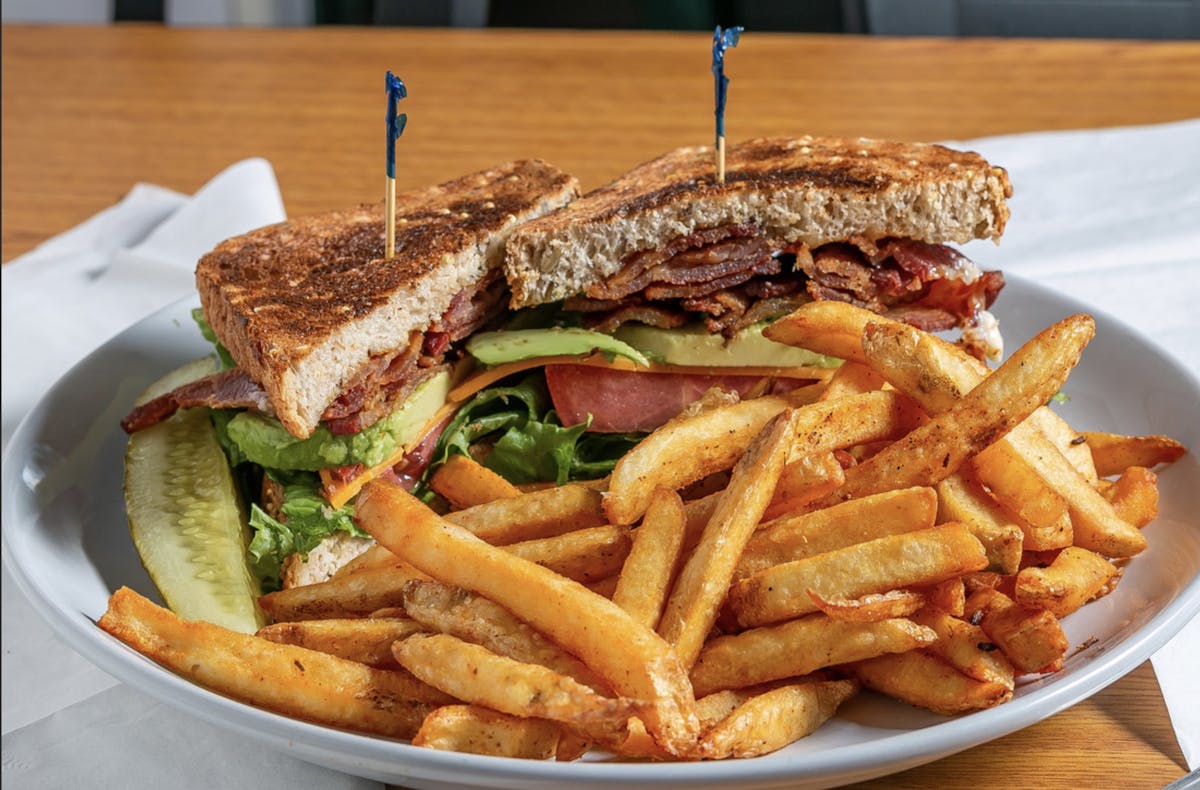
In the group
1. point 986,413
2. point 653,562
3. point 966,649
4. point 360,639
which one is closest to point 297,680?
point 360,639

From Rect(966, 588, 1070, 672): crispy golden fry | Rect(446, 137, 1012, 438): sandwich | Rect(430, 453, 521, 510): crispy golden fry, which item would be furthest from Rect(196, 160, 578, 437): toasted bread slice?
Rect(966, 588, 1070, 672): crispy golden fry

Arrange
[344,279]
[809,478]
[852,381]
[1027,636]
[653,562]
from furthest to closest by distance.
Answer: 1. [344,279]
2. [852,381]
3. [809,478]
4. [653,562]
5. [1027,636]

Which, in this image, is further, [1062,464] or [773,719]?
[1062,464]

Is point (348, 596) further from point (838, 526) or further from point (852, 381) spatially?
point (852, 381)

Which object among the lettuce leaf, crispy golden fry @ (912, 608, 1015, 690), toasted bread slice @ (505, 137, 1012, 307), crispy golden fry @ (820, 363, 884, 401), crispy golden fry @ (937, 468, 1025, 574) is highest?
toasted bread slice @ (505, 137, 1012, 307)

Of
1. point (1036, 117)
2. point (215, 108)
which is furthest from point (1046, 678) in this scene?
point (215, 108)

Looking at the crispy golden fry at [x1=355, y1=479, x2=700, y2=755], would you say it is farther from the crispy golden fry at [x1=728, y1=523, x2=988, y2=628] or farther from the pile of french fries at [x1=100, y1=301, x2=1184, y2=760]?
the crispy golden fry at [x1=728, y1=523, x2=988, y2=628]

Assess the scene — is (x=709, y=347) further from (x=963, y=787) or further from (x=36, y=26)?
(x=36, y=26)
